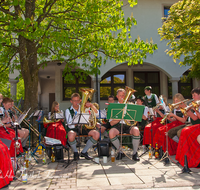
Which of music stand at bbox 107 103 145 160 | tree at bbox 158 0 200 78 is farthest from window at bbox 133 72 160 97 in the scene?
music stand at bbox 107 103 145 160

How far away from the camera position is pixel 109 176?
4.01 metres

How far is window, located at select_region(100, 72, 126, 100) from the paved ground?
9.27m

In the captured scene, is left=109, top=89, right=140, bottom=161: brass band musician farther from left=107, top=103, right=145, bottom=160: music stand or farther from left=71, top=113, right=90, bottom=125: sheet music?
left=71, top=113, right=90, bottom=125: sheet music

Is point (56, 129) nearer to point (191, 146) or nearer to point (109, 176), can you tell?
point (109, 176)

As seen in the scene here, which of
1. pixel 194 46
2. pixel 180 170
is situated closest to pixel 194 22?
pixel 194 46

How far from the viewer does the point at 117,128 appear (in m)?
5.61

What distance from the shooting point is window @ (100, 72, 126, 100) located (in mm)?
14242

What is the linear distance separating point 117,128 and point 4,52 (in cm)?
667

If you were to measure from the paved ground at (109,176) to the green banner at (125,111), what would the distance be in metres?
1.08

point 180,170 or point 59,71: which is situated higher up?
point 59,71

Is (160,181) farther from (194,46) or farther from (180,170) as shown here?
(194,46)

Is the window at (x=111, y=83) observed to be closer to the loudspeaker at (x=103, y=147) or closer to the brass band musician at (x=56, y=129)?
the brass band musician at (x=56, y=129)

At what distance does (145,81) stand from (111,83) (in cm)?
230

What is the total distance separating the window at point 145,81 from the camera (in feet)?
47.8
